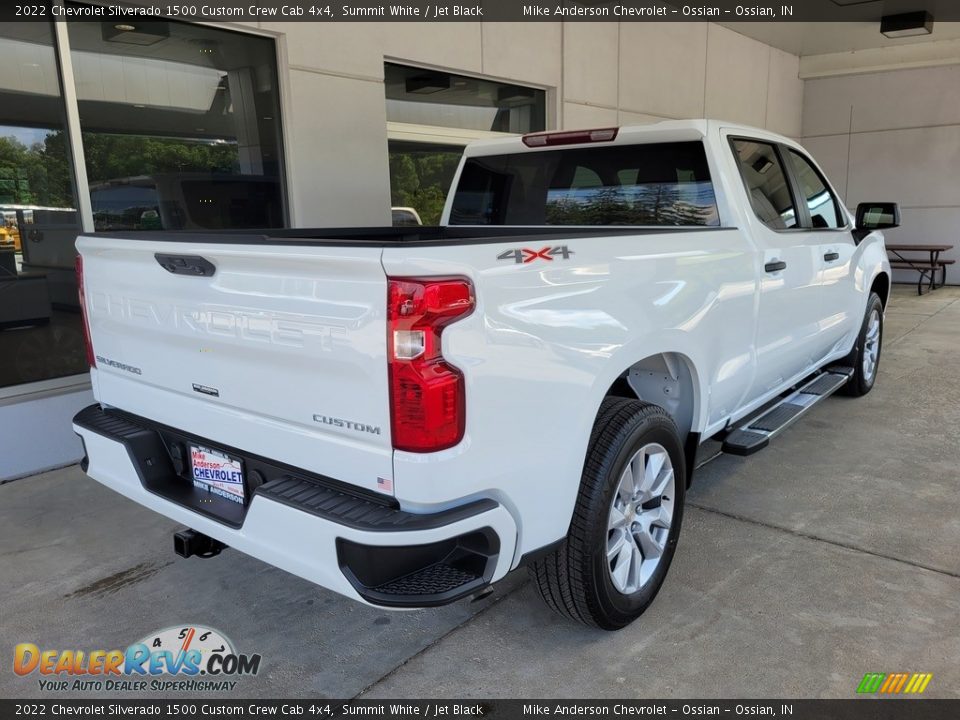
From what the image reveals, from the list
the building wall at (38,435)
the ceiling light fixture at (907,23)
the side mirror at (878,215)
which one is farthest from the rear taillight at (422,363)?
the ceiling light fixture at (907,23)

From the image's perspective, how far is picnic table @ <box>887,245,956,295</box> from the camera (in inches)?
504

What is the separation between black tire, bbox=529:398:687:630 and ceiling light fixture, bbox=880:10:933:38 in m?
11.7

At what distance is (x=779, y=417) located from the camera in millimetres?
4039

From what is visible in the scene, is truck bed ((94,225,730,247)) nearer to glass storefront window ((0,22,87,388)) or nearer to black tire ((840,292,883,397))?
glass storefront window ((0,22,87,388))

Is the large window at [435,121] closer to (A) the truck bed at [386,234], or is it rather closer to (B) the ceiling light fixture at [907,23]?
(A) the truck bed at [386,234]

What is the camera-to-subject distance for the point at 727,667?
8.35 feet

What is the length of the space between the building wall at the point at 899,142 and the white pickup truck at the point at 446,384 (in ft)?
41.3

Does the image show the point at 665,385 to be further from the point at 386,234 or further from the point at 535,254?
the point at 386,234

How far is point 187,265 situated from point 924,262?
14461 millimetres

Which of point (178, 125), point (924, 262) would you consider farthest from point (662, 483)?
point (924, 262)

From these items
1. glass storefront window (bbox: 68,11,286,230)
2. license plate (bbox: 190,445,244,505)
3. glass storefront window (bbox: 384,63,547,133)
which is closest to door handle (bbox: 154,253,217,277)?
license plate (bbox: 190,445,244,505)

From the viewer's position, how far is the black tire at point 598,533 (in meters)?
2.43

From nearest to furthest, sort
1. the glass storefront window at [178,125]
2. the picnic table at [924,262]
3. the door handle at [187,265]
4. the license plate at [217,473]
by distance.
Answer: the door handle at [187,265]
the license plate at [217,473]
the glass storefront window at [178,125]
the picnic table at [924,262]
